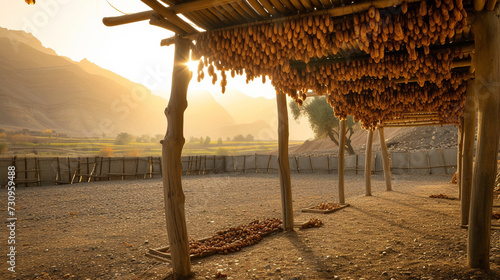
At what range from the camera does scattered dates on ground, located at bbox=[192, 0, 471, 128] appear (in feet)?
12.3

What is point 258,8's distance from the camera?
4.06 meters

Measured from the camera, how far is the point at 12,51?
115m

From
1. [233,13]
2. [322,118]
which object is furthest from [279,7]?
[322,118]

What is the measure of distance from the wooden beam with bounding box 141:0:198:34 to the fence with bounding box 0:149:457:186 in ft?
56.7

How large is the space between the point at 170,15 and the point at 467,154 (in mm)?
5893

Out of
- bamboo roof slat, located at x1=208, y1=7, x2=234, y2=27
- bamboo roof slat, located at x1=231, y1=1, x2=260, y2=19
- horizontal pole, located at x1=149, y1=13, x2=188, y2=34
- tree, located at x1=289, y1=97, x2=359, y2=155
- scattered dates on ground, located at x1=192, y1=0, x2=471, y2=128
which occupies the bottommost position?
scattered dates on ground, located at x1=192, y1=0, x2=471, y2=128

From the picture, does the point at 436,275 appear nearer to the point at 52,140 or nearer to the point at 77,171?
the point at 77,171

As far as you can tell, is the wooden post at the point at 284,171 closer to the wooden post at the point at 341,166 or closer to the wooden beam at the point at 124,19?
the wooden beam at the point at 124,19

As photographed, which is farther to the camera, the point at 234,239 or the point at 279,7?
the point at 234,239

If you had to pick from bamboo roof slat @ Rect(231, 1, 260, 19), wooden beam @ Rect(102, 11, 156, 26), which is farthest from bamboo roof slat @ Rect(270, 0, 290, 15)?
wooden beam @ Rect(102, 11, 156, 26)

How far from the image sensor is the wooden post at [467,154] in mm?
5922

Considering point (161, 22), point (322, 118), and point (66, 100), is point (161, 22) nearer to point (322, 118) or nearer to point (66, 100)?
point (322, 118)

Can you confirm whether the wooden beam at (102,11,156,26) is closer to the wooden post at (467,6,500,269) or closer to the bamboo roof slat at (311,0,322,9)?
the bamboo roof slat at (311,0,322,9)

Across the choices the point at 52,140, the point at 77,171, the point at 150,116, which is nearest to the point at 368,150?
the point at 77,171
